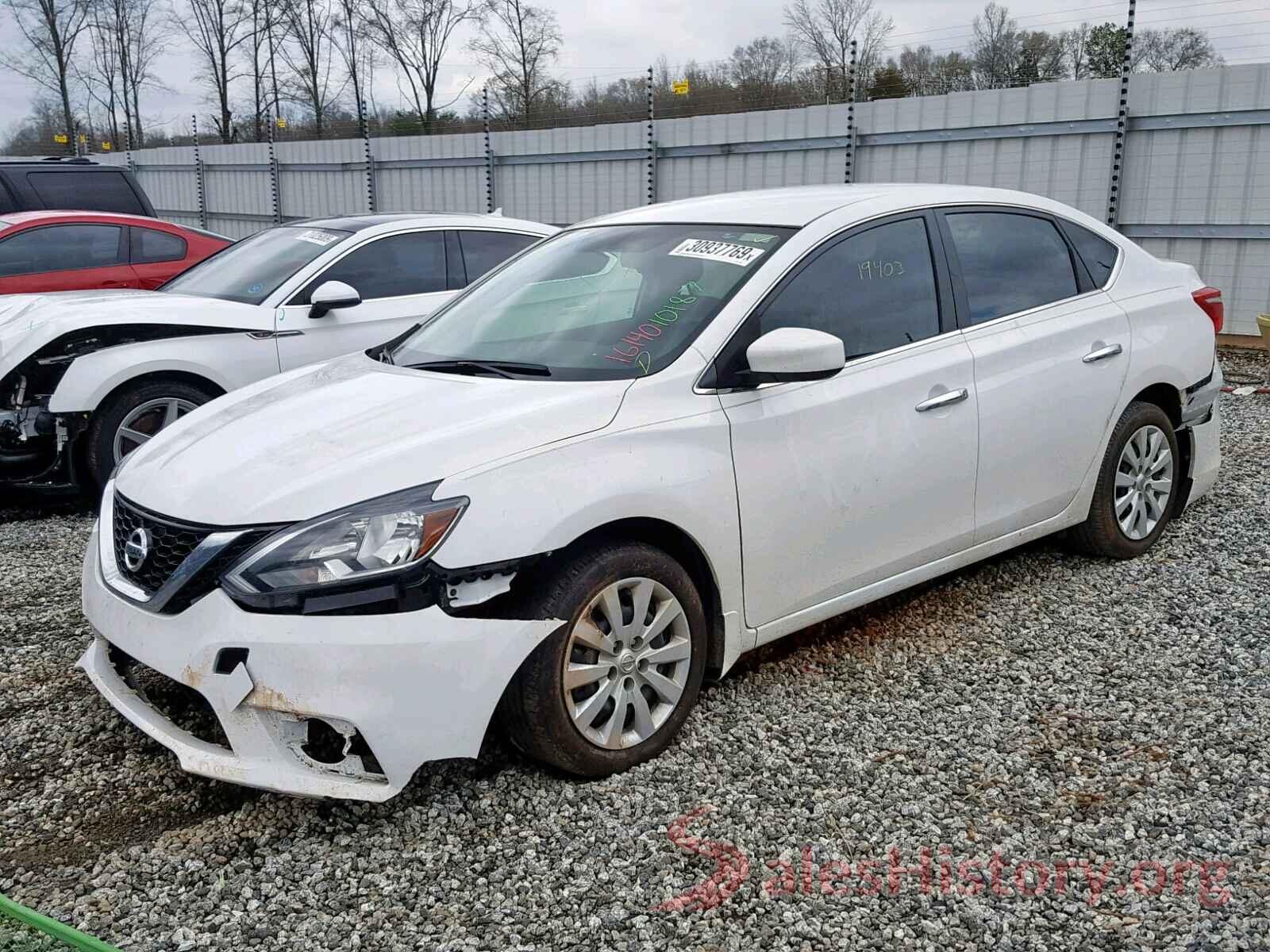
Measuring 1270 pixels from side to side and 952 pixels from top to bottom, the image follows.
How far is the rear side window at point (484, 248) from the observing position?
23.0ft

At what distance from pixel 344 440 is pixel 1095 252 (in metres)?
3.32

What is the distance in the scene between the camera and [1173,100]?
407 inches

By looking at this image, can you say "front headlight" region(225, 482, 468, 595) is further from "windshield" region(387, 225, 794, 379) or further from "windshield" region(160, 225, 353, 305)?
"windshield" region(160, 225, 353, 305)

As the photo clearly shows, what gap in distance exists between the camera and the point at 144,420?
6.07 m

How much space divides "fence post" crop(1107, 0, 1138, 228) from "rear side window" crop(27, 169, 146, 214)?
31.1 ft

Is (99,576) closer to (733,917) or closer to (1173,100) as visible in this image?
(733,917)

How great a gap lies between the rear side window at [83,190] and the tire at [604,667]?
381 inches

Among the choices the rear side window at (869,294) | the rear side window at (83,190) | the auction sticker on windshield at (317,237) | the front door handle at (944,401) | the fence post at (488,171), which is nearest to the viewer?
the rear side window at (869,294)

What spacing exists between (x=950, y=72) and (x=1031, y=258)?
1184 centimetres

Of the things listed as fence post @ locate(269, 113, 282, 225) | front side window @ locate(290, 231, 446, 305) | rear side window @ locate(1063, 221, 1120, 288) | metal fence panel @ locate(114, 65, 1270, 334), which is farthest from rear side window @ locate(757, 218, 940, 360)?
fence post @ locate(269, 113, 282, 225)

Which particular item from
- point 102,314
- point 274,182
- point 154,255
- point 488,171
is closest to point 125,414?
point 102,314

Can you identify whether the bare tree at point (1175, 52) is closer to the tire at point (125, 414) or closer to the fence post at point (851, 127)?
the fence post at point (851, 127)

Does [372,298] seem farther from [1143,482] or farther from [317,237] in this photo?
[1143,482]

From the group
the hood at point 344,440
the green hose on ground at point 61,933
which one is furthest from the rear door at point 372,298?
the green hose on ground at point 61,933
